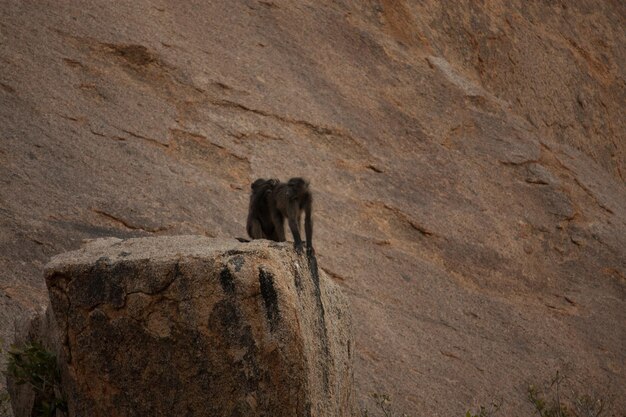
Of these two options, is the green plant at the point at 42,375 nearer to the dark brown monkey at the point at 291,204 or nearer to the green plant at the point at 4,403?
the green plant at the point at 4,403

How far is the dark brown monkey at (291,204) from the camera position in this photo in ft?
32.2

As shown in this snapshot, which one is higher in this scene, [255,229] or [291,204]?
[291,204]

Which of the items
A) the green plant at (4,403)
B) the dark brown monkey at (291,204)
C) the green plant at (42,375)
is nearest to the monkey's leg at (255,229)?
the dark brown monkey at (291,204)

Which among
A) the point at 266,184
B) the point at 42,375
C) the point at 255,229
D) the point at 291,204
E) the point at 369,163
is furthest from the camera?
the point at 369,163

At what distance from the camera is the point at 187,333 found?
7.70 metres

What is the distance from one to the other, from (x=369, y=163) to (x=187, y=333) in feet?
32.0

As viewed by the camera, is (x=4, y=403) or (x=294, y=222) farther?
(x=4, y=403)

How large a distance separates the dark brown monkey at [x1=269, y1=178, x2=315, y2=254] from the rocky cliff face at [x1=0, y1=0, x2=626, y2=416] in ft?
10.2

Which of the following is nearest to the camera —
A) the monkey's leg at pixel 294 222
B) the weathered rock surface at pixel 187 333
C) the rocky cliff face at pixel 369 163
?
the weathered rock surface at pixel 187 333

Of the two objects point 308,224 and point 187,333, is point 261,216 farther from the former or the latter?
point 187,333

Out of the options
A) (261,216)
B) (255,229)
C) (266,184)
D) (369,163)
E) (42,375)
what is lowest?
(369,163)

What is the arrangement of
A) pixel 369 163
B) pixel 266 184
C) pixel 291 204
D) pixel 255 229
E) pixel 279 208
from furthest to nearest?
pixel 369 163 < pixel 255 229 < pixel 266 184 < pixel 279 208 < pixel 291 204

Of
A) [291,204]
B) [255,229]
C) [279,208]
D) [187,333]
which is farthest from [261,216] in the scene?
[187,333]

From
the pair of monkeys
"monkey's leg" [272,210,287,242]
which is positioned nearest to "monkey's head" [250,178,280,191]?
the pair of monkeys
